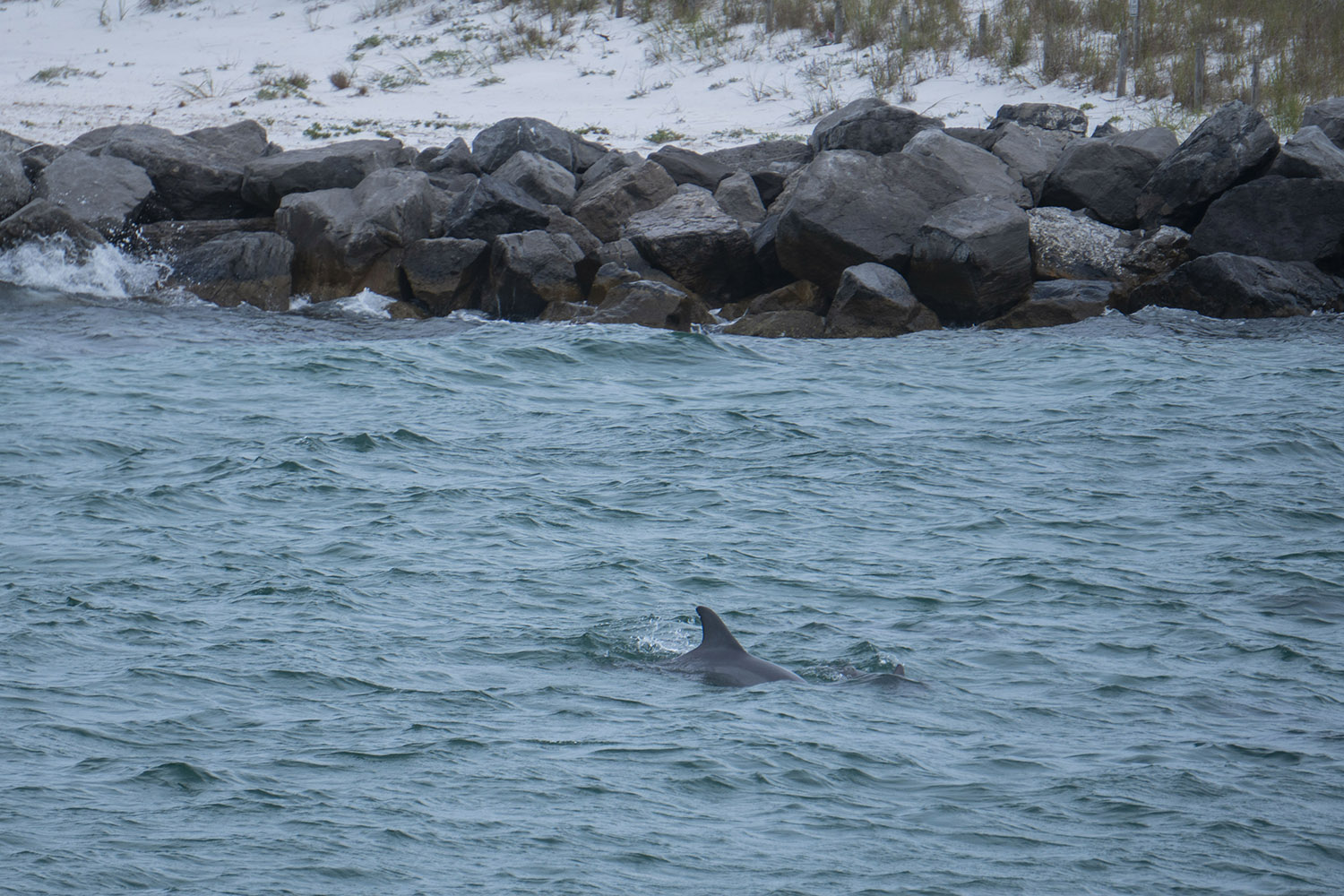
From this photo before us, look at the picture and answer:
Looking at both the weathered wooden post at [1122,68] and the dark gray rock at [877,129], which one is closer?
the dark gray rock at [877,129]

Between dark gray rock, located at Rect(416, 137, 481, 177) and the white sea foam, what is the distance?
4623mm

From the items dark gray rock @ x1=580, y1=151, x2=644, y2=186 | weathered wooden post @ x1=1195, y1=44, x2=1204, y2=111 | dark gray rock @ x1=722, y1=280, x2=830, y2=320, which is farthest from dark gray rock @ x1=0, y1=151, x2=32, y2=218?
weathered wooden post @ x1=1195, y1=44, x2=1204, y2=111

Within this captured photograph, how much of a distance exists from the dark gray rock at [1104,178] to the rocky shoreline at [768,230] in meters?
0.03

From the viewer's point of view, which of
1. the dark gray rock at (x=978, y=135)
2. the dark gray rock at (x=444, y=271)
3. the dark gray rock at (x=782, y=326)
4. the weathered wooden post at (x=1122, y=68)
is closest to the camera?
the dark gray rock at (x=782, y=326)

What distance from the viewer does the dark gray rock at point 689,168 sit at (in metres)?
19.0

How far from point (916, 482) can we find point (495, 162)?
1129 cm

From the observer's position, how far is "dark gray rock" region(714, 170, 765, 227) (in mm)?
17719

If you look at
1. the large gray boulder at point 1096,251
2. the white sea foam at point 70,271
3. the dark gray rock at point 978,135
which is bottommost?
the white sea foam at point 70,271

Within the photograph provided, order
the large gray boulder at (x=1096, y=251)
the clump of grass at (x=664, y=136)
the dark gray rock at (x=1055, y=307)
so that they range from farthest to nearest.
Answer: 1. the clump of grass at (x=664, y=136)
2. the large gray boulder at (x=1096, y=251)
3. the dark gray rock at (x=1055, y=307)

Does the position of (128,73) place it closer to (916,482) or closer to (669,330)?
(669,330)

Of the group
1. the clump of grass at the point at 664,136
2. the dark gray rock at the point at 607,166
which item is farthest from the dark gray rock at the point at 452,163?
the clump of grass at the point at 664,136

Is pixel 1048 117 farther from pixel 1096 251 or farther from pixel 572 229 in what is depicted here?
pixel 572 229

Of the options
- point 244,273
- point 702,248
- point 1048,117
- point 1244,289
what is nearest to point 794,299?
point 702,248

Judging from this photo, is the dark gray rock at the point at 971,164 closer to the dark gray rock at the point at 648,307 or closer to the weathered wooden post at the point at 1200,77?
the dark gray rock at the point at 648,307
